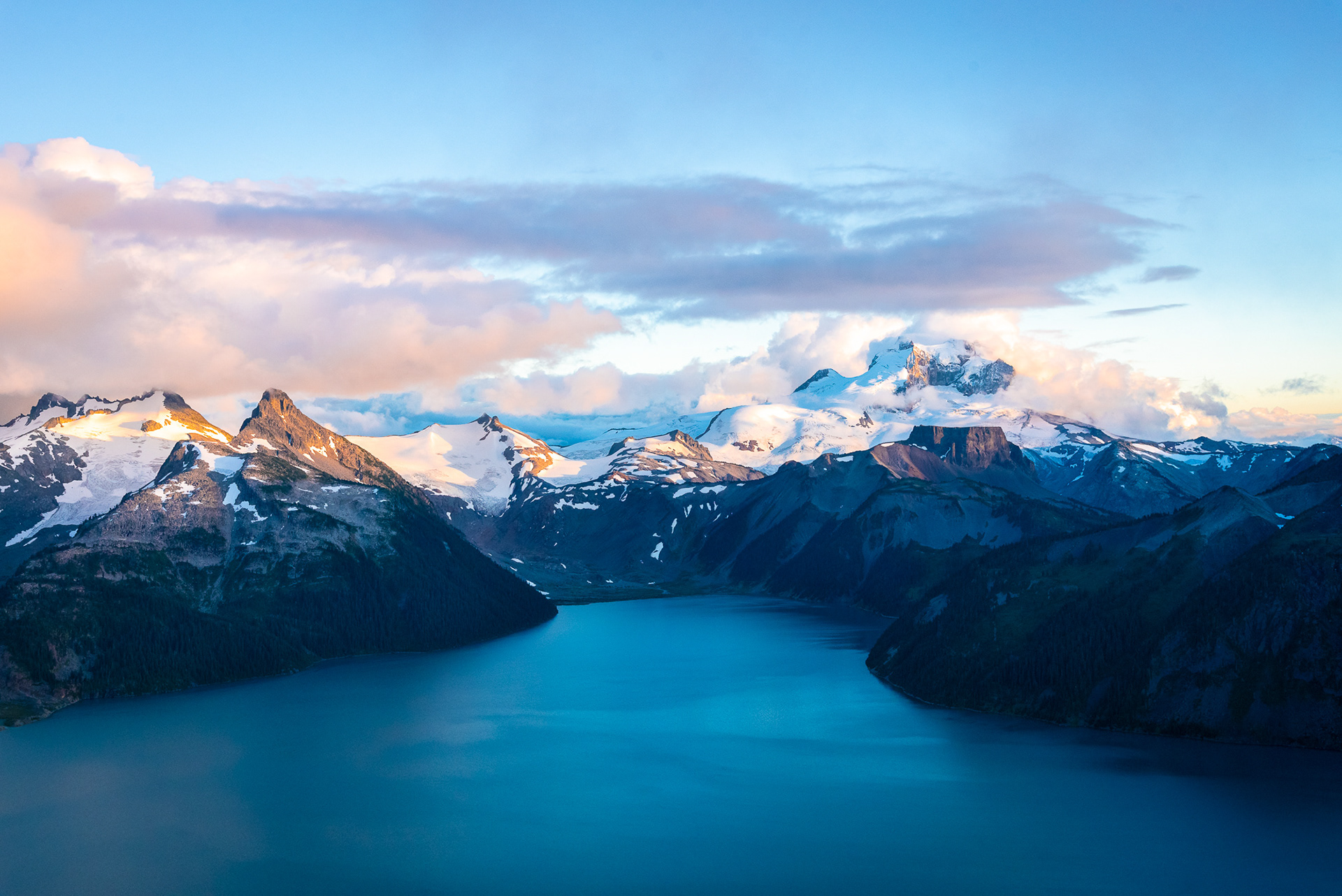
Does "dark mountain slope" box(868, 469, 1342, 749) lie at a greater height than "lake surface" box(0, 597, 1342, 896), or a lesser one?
greater

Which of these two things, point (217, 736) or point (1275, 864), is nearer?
point (1275, 864)

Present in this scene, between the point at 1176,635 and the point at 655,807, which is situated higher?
the point at 1176,635

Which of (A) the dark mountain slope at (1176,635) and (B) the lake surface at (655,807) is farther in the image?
(A) the dark mountain slope at (1176,635)

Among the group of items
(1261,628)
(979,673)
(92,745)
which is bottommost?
(92,745)

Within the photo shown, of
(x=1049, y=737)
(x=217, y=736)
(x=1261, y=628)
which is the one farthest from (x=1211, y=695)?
(x=217, y=736)

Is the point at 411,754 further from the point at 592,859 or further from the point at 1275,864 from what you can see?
the point at 1275,864

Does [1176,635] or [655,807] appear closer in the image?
[655,807]

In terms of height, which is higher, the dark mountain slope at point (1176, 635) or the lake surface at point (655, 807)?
the dark mountain slope at point (1176, 635)

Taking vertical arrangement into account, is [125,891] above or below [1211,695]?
below
